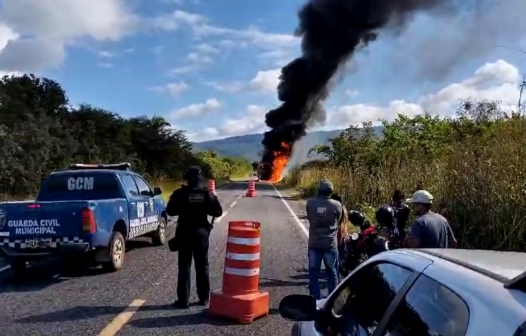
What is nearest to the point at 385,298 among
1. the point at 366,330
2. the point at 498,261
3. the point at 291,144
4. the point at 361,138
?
the point at 366,330

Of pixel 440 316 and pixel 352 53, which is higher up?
pixel 352 53

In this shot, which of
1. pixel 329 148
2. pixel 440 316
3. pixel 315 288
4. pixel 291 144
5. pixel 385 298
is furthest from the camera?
pixel 291 144

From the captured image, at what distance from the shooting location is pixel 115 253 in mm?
10594

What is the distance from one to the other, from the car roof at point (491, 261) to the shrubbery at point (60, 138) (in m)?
25.5

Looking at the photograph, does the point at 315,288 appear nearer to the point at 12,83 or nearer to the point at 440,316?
the point at 440,316

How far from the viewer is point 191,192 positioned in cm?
823

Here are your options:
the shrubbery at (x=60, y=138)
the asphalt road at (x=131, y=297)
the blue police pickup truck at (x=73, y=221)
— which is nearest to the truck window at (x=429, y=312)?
the asphalt road at (x=131, y=297)

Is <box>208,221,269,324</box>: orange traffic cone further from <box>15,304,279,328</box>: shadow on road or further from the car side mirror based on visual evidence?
the car side mirror

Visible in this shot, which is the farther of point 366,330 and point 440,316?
point 366,330

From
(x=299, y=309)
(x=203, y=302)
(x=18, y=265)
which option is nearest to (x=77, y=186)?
(x=18, y=265)

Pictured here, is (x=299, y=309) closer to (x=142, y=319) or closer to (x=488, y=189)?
(x=142, y=319)

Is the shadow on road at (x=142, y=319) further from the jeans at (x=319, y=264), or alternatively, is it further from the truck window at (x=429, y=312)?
the truck window at (x=429, y=312)

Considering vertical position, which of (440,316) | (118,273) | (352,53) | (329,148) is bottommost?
(118,273)

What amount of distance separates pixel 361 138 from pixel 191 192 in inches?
881
